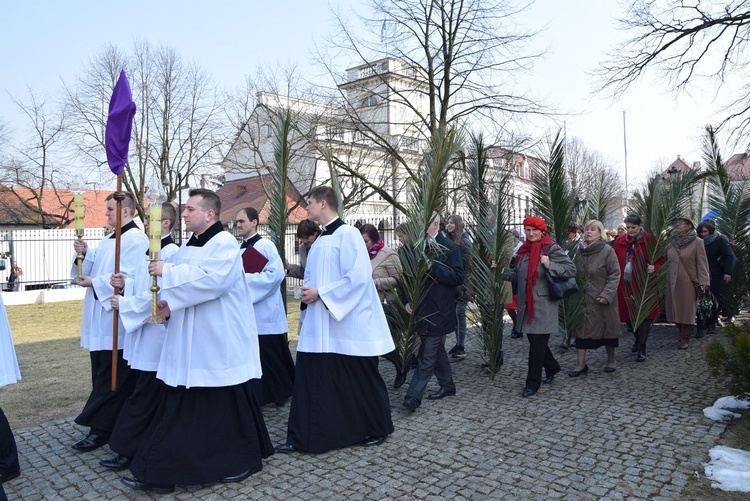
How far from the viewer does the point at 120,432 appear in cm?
439

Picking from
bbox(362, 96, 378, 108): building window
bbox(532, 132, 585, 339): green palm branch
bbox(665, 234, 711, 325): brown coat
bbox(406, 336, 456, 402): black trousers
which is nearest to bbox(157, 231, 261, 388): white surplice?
bbox(406, 336, 456, 402): black trousers

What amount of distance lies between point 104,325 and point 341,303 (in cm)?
199

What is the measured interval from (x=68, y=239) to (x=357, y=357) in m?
18.8

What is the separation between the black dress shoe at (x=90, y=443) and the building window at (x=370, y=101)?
42.9 feet

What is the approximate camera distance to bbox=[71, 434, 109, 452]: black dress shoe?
16.0ft

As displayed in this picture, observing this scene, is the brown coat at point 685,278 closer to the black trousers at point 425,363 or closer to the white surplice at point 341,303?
the black trousers at point 425,363

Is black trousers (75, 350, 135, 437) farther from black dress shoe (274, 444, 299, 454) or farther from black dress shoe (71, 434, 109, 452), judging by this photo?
black dress shoe (274, 444, 299, 454)

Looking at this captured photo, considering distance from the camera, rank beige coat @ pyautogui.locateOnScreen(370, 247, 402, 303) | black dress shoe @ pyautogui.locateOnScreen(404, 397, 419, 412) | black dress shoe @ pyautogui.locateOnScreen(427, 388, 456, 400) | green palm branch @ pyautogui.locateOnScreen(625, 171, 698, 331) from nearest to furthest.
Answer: black dress shoe @ pyautogui.locateOnScreen(404, 397, 419, 412) < black dress shoe @ pyautogui.locateOnScreen(427, 388, 456, 400) < beige coat @ pyautogui.locateOnScreen(370, 247, 402, 303) < green palm branch @ pyautogui.locateOnScreen(625, 171, 698, 331)

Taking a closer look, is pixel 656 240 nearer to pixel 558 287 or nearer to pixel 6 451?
pixel 558 287

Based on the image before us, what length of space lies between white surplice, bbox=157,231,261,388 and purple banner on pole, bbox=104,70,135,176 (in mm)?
992

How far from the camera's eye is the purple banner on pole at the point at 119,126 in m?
4.61

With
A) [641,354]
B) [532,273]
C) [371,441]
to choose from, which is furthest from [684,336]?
[371,441]

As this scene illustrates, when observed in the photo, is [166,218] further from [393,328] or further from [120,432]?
[393,328]

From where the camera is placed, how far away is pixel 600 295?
286 inches
